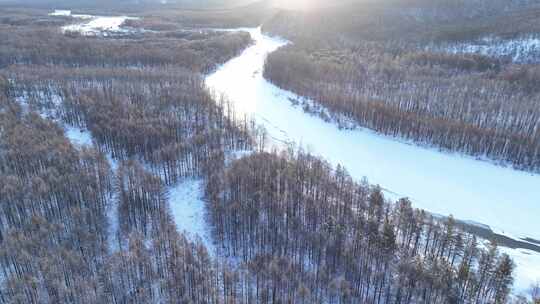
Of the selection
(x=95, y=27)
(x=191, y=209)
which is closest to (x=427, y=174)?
(x=191, y=209)

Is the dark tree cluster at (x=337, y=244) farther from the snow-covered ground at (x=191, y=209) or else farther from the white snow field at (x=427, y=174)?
the white snow field at (x=427, y=174)

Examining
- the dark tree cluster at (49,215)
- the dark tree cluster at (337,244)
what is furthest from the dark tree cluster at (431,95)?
the dark tree cluster at (49,215)

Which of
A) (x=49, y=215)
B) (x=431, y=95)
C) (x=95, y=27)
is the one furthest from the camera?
(x=95, y=27)

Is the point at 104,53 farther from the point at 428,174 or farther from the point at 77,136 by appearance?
the point at 428,174

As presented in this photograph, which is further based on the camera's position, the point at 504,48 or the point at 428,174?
the point at 504,48

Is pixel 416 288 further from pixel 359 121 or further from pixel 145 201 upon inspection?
pixel 359 121
